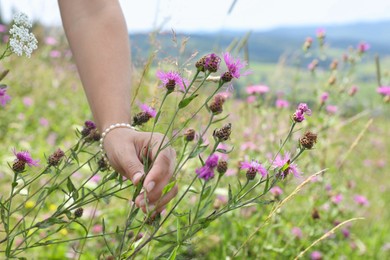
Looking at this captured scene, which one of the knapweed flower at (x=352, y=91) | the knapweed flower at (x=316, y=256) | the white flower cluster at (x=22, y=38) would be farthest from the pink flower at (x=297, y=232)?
the white flower cluster at (x=22, y=38)

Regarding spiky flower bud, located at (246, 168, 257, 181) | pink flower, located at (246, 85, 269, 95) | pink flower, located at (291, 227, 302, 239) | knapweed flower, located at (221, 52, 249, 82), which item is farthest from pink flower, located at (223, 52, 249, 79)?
pink flower, located at (246, 85, 269, 95)

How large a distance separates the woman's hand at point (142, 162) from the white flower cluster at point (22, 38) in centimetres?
20

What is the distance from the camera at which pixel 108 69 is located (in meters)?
1.00

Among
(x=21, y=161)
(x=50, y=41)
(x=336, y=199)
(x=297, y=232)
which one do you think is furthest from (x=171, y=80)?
(x=50, y=41)

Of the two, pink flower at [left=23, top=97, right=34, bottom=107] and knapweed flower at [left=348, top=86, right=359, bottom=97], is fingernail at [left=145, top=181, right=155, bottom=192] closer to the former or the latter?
knapweed flower at [left=348, top=86, right=359, bottom=97]

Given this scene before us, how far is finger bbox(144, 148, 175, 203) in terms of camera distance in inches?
29.9

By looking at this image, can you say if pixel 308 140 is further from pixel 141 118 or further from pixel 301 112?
pixel 141 118

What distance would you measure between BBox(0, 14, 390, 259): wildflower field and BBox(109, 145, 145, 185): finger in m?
0.02

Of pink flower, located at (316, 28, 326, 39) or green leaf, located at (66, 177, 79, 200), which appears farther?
pink flower, located at (316, 28, 326, 39)

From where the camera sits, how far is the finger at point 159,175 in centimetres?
76

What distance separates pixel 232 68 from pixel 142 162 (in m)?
0.21

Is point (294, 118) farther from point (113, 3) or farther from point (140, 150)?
point (113, 3)

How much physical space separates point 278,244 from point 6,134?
147 cm

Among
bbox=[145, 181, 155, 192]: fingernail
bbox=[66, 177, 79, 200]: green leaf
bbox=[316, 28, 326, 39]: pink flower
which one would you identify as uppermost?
bbox=[145, 181, 155, 192]: fingernail
